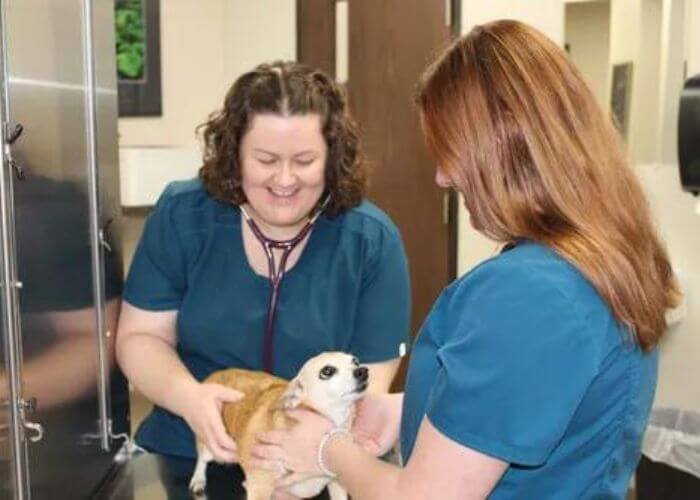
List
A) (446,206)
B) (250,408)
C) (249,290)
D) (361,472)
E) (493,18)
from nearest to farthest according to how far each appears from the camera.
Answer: (361,472), (250,408), (249,290), (493,18), (446,206)

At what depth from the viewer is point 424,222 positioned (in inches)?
123

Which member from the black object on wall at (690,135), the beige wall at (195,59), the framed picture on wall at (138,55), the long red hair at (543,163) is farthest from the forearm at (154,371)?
the framed picture on wall at (138,55)

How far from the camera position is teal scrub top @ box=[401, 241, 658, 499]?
751 millimetres

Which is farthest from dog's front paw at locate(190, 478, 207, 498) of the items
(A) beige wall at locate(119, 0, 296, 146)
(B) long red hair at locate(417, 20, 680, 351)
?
(A) beige wall at locate(119, 0, 296, 146)

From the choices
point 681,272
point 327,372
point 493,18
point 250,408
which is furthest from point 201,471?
point 493,18

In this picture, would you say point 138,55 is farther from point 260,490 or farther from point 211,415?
point 260,490

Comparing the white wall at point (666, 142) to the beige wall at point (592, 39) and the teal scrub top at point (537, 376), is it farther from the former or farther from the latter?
the teal scrub top at point (537, 376)

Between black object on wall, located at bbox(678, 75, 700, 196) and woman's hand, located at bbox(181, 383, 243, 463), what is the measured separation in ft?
4.74

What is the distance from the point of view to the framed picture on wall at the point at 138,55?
333cm

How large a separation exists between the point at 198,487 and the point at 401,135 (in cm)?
212

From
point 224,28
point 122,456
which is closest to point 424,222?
point 224,28

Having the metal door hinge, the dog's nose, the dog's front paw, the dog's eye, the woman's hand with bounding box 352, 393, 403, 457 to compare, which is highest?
the metal door hinge

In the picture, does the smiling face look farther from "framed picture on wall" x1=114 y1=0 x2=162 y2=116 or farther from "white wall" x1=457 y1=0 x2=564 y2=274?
"framed picture on wall" x1=114 y1=0 x2=162 y2=116

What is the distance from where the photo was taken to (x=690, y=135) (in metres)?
2.11
